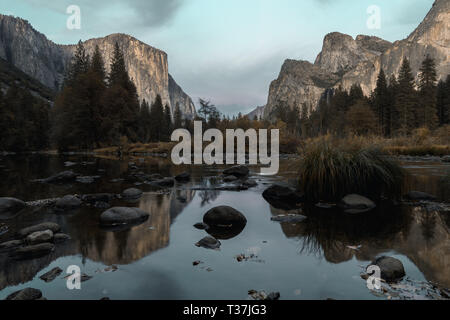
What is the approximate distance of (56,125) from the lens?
4038 cm

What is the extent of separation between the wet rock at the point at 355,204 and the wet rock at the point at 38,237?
544 centimetres

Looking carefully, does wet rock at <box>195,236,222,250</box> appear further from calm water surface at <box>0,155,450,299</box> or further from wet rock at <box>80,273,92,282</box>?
wet rock at <box>80,273,92,282</box>

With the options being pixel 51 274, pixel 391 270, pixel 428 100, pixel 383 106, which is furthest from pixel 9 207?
pixel 383 106

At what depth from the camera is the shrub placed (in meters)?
6.44

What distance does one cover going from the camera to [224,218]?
192 inches

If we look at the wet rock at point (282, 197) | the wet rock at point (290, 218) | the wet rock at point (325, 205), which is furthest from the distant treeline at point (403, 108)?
the wet rock at point (290, 218)

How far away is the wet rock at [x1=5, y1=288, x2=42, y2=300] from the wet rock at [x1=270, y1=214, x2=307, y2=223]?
3.84 m

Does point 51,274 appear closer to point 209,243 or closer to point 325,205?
point 209,243

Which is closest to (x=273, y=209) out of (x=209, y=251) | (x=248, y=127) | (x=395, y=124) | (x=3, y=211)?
(x=209, y=251)

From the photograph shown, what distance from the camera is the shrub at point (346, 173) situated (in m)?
6.44

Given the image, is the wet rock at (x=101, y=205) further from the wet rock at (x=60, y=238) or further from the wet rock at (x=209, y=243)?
the wet rock at (x=209, y=243)

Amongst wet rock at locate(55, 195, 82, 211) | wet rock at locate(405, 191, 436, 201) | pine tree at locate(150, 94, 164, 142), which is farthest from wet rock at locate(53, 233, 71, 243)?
pine tree at locate(150, 94, 164, 142)
